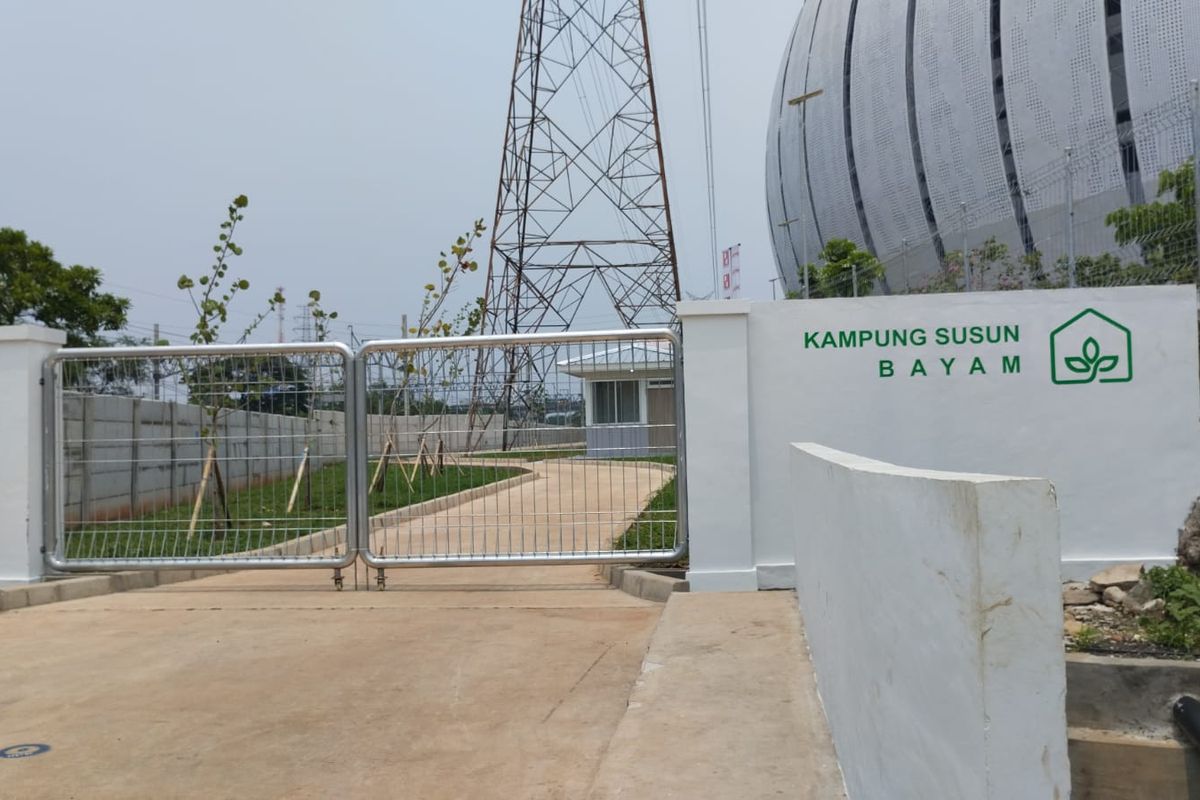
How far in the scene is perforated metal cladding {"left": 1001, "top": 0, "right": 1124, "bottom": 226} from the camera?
90.2ft

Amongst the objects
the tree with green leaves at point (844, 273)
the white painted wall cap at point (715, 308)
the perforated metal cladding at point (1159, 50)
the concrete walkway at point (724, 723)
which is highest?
the perforated metal cladding at point (1159, 50)

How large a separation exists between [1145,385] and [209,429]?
30.7ft

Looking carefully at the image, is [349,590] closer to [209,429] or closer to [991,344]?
[209,429]

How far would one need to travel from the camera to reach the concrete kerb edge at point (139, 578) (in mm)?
8688

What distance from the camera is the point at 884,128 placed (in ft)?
124

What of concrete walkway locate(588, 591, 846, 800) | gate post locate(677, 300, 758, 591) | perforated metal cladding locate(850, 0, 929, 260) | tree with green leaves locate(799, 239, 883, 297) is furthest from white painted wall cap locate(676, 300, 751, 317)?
perforated metal cladding locate(850, 0, 929, 260)

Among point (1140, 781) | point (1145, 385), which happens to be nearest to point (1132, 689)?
point (1140, 781)

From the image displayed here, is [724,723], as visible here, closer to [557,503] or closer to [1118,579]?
[1118,579]

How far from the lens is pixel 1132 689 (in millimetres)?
4609

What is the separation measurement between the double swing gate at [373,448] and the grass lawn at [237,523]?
23 millimetres

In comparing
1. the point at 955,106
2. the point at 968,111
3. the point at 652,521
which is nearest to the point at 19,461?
the point at 652,521

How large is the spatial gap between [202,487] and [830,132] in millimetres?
37524

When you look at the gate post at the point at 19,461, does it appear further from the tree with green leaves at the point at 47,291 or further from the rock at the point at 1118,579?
the tree with green leaves at the point at 47,291

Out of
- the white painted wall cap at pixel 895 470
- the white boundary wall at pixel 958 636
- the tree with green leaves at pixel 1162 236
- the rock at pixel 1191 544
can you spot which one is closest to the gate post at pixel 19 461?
the white painted wall cap at pixel 895 470
